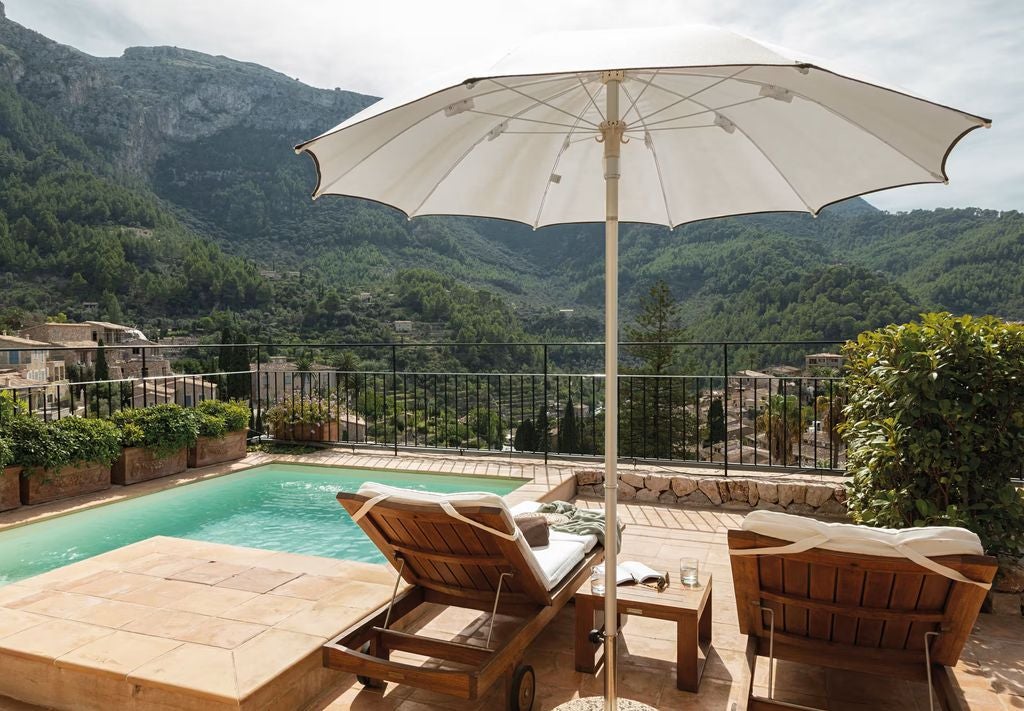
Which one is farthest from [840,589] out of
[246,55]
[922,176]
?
[246,55]

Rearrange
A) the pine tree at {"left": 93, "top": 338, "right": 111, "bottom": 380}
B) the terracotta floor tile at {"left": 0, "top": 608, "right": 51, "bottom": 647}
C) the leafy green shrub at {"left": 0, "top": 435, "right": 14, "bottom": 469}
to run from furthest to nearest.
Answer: the pine tree at {"left": 93, "top": 338, "right": 111, "bottom": 380}, the leafy green shrub at {"left": 0, "top": 435, "right": 14, "bottom": 469}, the terracotta floor tile at {"left": 0, "top": 608, "right": 51, "bottom": 647}

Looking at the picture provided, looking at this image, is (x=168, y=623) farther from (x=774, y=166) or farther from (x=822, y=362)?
(x=822, y=362)

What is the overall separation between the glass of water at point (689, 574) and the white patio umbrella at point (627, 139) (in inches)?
36.9

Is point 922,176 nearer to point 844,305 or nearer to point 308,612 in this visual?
point 308,612

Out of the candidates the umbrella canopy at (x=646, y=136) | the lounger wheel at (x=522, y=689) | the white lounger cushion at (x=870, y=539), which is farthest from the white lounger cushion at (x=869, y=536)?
the umbrella canopy at (x=646, y=136)

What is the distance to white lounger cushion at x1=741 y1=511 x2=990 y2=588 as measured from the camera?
173 cm

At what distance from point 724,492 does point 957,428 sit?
7.30 ft

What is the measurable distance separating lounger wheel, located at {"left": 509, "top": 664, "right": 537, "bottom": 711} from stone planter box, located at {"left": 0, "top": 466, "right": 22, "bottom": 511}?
4.15 meters

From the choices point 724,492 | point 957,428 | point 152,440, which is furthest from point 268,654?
point 152,440

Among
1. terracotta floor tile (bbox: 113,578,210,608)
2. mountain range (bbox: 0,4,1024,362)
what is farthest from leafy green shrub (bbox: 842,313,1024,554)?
mountain range (bbox: 0,4,1024,362)

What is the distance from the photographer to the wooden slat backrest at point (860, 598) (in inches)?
71.1

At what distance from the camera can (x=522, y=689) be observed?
85.4 inches

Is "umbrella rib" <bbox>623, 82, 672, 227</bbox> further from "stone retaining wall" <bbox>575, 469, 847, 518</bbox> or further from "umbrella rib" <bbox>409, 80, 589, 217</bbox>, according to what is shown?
"stone retaining wall" <bbox>575, 469, 847, 518</bbox>

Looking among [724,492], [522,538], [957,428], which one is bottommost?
[724,492]
